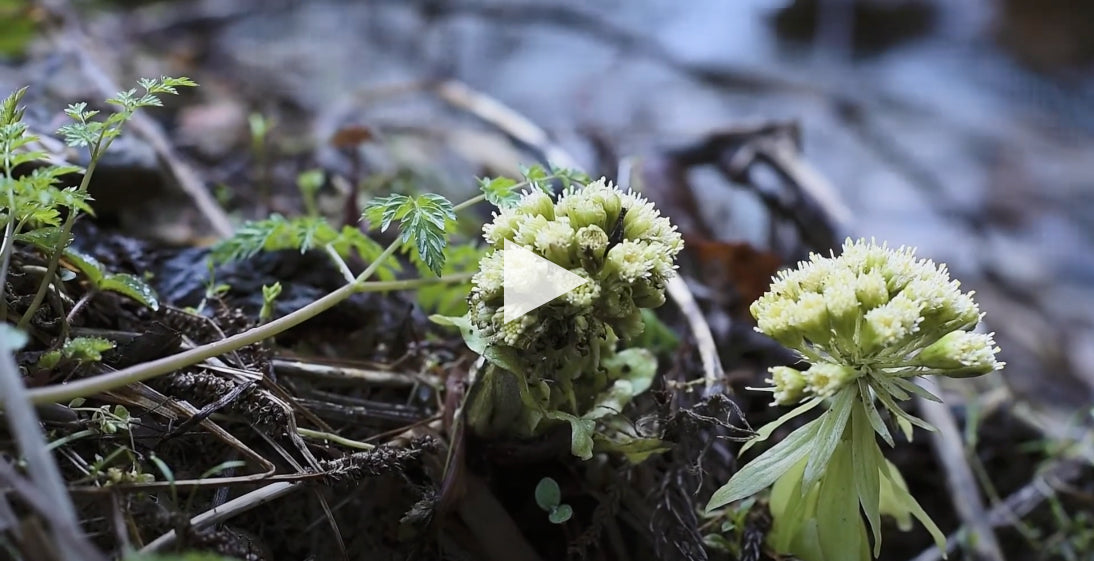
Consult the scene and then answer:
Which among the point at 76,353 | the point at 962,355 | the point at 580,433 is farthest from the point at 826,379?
the point at 76,353

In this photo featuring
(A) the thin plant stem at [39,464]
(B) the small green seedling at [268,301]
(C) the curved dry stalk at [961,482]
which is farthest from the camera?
(C) the curved dry stalk at [961,482]

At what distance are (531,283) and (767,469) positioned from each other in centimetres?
41

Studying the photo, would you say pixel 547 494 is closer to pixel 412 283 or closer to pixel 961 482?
pixel 412 283

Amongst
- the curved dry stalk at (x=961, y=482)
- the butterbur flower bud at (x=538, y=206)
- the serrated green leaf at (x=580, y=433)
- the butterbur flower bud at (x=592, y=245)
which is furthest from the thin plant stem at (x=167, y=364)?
the curved dry stalk at (x=961, y=482)

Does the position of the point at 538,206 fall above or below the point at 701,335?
above

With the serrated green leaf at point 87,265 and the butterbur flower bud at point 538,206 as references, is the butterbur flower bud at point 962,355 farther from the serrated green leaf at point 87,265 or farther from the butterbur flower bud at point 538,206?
the serrated green leaf at point 87,265

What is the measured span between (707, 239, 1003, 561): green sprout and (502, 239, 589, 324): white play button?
0.87 feet

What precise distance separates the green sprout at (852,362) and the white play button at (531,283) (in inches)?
10.4

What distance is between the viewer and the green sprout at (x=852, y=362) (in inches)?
36.4

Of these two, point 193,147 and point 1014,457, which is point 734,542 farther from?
point 193,147

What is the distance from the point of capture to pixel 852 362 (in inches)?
38.1

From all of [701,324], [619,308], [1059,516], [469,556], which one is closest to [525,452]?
[469,556]

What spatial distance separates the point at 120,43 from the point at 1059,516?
10.5 feet

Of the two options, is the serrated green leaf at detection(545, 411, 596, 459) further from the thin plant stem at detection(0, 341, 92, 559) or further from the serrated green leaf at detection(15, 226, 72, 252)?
the serrated green leaf at detection(15, 226, 72, 252)
